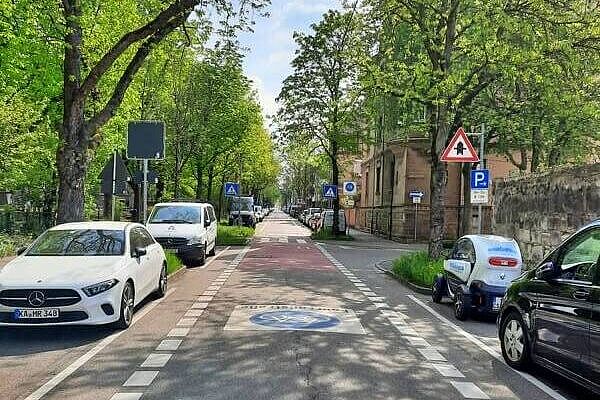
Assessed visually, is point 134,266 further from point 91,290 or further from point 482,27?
point 482,27

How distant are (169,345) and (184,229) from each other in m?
11.6

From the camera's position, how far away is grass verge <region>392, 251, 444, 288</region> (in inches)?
623

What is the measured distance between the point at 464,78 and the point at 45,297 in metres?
12.6

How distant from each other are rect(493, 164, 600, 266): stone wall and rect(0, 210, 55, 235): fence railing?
58.6 ft

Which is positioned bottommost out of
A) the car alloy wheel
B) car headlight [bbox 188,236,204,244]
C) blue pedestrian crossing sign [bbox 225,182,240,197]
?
the car alloy wheel

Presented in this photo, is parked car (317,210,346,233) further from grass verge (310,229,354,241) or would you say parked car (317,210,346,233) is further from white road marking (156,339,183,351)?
white road marking (156,339,183,351)

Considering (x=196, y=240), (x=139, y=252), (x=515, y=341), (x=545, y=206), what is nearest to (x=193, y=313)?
(x=139, y=252)

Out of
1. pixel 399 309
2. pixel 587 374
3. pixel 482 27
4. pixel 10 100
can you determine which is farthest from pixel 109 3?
pixel 587 374

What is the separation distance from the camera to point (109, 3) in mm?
18984

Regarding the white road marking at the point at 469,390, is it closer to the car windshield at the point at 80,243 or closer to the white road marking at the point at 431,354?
the white road marking at the point at 431,354

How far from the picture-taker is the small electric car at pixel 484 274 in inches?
431

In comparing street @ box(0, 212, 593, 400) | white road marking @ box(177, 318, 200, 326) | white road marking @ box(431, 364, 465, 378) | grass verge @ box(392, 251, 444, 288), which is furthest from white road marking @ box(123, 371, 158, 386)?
grass verge @ box(392, 251, 444, 288)

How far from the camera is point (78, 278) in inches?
349

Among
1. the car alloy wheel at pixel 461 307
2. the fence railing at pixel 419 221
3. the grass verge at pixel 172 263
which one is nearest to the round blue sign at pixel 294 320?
the car alloy wheel at pixel 461 307
